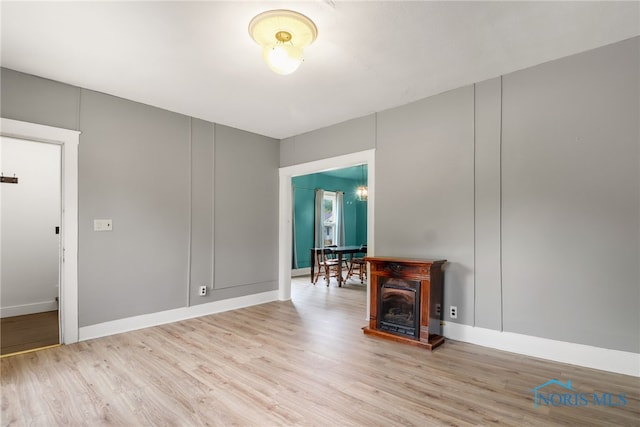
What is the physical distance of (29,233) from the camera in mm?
4461

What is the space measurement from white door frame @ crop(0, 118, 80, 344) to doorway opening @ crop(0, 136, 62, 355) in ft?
3.27

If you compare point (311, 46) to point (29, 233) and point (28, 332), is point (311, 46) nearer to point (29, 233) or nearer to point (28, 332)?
point (28, 332)

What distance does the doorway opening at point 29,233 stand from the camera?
4242 millimetres

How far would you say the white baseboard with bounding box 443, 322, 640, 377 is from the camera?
99.1 inches

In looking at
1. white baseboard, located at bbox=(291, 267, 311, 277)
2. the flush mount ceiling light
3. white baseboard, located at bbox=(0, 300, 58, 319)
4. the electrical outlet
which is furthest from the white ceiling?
white baseboard, located at bbox=(291, 267, 311, 277)

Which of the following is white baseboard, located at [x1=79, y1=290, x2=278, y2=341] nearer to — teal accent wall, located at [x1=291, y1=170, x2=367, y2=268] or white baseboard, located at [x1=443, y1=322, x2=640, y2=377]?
white baseboard, located at [x1=443, y1=322, x2=640, y2=377]

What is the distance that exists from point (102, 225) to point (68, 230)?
30 centimetres

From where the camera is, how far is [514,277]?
3021 mm

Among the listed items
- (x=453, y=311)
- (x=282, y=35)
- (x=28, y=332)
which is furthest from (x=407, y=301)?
(x=28, y=332)

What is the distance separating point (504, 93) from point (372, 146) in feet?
5.02

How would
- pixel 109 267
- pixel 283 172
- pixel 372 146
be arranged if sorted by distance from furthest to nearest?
pixel 283 172
pixel 372 146
pixel 109 267

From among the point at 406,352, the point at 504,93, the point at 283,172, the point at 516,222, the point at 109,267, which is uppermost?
the point at 504,93

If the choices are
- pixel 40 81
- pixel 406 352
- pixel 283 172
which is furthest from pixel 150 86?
pixel 406 352

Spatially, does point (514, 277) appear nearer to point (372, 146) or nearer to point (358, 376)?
point (358, 376)
